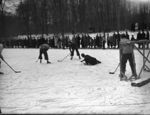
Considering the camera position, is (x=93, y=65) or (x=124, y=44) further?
(x=93, y=65)

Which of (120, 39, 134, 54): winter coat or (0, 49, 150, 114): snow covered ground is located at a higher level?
(120, 39, 134, 54): winter coat

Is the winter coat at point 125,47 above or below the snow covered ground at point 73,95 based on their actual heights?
above

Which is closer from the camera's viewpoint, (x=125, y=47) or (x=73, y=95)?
(x=73, y=95)

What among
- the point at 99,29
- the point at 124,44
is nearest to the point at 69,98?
the point at 124,44

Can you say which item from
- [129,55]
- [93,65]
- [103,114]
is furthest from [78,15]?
[103,114]

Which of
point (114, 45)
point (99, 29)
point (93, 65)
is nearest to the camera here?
point (93, 65)

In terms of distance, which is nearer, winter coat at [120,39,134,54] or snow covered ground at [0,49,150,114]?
snow covered ground at [0,49,150,114]

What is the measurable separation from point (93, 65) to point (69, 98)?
7157 mm

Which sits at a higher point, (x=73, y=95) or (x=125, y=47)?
(x=125, y=47)

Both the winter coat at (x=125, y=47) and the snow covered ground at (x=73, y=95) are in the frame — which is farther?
the winter coat at (x=125, y=47)

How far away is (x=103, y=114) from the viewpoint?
5.86 meters

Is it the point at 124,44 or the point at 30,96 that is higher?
the point at 124,44

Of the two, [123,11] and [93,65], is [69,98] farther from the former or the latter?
[123,11]

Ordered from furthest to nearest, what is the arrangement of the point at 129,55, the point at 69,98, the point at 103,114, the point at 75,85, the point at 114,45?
the point at 114,45, the point at 129,55, the point at 75,85, the point at 69,98, the point at 103,114
